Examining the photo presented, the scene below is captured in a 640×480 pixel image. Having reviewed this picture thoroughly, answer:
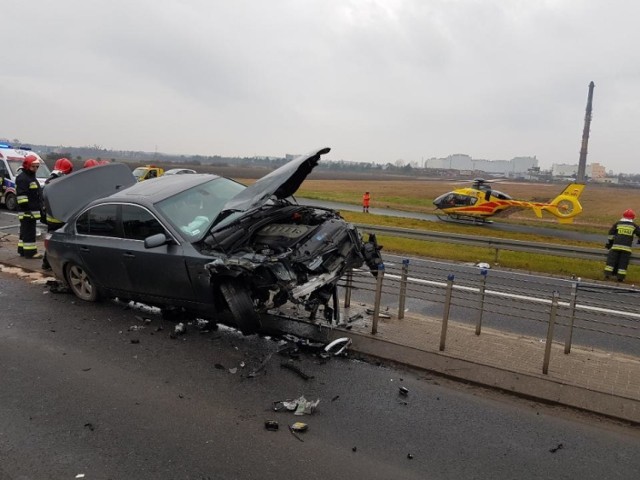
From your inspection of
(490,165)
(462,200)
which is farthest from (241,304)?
(490,165)

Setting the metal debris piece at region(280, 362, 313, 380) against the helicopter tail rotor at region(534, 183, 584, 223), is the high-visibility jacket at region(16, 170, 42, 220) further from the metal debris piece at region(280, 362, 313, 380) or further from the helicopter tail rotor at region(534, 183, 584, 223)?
the helicopter tail rotor at region(534, 183, 584, 223)

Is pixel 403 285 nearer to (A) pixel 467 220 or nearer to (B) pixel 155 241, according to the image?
(B) pixel 155 241

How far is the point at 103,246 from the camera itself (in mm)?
6395

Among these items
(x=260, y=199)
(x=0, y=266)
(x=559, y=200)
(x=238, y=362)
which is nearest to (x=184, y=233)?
(x=260, y=199)

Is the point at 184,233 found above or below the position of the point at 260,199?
below

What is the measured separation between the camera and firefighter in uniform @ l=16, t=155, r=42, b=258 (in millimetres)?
9327

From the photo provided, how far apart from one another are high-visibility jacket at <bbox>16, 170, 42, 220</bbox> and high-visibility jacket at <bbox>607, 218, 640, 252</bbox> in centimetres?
1233

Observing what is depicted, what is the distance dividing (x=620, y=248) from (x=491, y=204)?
14.9 metres

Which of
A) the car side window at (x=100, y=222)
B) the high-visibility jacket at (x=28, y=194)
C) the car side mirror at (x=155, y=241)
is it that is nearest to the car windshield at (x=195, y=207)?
the car side mirror at (x=155, y=241)

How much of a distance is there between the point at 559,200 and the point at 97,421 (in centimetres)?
2699

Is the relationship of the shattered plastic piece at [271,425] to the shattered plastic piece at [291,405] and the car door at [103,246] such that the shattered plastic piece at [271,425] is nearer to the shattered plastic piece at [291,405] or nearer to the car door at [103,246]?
the shattered plastic piece at [291,405]

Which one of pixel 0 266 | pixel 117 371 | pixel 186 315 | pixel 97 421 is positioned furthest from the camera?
pixel 0 266

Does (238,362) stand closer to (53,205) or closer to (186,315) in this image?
(186,315)

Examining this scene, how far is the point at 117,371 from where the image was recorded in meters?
4.93
